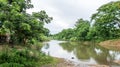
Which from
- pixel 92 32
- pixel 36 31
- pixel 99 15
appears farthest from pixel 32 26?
pixel 92 32

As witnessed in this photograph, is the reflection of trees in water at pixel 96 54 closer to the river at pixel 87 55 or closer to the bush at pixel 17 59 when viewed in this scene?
the river at pixel 87 55

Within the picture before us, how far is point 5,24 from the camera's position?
2291 centimetres

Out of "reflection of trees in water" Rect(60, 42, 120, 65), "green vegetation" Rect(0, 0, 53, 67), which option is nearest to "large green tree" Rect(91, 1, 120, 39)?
"reflection of trees in water" Rect(60, 42, 120, 65)

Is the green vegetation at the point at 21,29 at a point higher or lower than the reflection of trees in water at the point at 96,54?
higher

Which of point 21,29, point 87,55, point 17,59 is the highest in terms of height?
point 21,29

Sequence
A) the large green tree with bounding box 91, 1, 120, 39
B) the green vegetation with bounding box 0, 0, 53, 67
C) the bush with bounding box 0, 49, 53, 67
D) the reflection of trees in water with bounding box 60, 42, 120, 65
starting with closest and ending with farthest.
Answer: the bush with bounding box 0, 49, 53, 67 < the green vegetation with bounding box 0, 0, 53, 67 < the reflection of trees in water with bounding box 60, 42, 120, 65 < the large green tree with bounding box 91, 1, 120, 39

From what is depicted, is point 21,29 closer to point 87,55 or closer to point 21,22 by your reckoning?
point 21,22

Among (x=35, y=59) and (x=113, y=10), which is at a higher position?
(x=113, y=10)

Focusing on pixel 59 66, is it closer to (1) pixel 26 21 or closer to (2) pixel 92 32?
(1) pixel 26 21

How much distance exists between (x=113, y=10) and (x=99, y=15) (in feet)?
21.2

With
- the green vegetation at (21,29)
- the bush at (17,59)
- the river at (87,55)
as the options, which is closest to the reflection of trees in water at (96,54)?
the river at (87,55)

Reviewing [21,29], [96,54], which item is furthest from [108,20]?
[21,29]

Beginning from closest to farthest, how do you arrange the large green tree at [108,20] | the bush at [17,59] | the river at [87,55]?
1. the bush at [17,59]
2. the river at [87,55]
3. the large green tree at [108,20]

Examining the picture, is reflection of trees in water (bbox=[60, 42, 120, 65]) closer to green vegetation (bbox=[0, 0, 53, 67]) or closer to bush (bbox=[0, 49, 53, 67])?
green vegetation (bbox=[0, 0, 53, 67])
